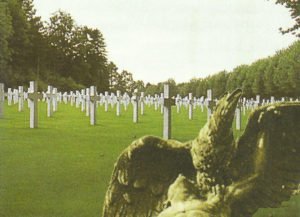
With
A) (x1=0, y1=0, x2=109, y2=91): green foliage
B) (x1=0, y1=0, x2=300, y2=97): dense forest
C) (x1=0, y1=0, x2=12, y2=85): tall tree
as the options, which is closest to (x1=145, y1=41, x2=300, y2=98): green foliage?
(x1=0, y1=0, x2=300, y2=97): dense forest

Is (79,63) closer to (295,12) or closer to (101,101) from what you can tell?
(101,101)

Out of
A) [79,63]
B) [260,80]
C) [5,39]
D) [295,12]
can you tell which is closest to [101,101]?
[79,63]

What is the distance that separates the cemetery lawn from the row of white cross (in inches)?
0.7

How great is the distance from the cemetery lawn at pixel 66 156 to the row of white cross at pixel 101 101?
0.02 metres

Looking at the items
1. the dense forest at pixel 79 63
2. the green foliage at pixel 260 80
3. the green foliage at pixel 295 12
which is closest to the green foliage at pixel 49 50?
the dense forest at pixel 79 63

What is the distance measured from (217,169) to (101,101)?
0.41 meters

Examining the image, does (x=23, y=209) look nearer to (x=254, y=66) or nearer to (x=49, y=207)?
(x=49, y=207)

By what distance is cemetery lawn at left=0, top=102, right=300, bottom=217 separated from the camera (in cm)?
145

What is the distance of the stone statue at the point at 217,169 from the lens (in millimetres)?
1238

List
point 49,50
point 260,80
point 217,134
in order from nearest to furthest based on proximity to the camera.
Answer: point 217,134 < point 260,80 < point 49,50

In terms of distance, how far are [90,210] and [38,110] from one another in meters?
0.36

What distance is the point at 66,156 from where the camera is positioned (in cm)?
153

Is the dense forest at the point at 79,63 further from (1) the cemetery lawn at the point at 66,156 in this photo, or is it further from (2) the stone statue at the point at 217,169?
(2) the stone statue at the point at 217,169

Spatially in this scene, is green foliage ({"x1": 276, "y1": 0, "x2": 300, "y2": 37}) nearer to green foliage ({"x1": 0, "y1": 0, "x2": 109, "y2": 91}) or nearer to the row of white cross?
the row of white cross
